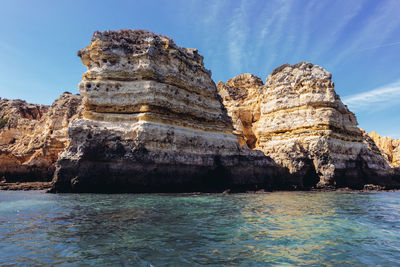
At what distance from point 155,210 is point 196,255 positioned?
4572 mm

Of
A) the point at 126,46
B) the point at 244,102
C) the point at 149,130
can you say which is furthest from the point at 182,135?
the point at 244,102

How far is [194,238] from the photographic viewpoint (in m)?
5.59

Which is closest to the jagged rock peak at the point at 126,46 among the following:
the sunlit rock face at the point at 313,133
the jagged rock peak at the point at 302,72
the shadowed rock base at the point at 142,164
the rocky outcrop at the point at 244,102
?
the shadowed rock base at the point at 142,164

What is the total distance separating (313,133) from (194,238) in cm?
1923

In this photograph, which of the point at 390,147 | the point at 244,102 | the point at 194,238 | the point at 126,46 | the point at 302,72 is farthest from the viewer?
the point at 390,147

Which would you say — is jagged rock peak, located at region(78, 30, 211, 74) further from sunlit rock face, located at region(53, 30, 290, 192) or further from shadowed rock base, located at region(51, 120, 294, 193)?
shadowed rock base, located at region(51, 120, 294, 193)

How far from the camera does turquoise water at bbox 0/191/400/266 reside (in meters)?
4.43

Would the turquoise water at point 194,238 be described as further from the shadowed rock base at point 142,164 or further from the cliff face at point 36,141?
the cliff face at point 36,141

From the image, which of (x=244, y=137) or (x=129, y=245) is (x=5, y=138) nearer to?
(x=244, y=137)

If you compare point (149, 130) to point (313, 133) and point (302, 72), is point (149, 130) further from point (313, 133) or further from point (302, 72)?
point (302, 72)

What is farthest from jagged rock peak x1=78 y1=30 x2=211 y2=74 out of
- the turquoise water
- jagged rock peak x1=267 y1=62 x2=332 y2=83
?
the turquoise water

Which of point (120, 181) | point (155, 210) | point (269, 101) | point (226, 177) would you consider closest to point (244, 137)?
point (269, 101)

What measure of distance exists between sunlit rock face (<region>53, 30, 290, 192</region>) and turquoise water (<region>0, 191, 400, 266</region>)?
20.3ft

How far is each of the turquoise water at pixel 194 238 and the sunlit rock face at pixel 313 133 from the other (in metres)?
12.7
